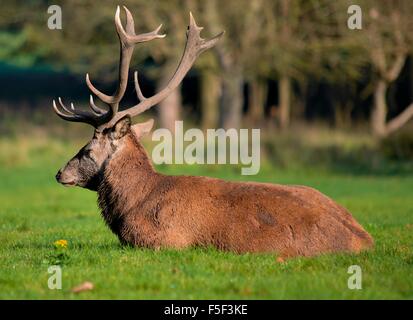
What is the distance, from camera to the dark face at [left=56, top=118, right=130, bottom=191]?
10461mm

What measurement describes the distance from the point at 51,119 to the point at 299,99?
10.3 metres

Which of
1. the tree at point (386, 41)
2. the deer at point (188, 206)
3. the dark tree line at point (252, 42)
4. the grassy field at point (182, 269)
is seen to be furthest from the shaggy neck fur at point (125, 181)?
the dark tree line at point (252, 42)

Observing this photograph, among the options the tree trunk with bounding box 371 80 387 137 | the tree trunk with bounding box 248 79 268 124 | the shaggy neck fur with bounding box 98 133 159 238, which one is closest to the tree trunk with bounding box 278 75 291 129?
the tree trunk with bounding box 248 79 268 124

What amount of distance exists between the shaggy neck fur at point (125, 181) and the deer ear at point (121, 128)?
0.08 m

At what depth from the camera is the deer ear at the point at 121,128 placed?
1039 cm

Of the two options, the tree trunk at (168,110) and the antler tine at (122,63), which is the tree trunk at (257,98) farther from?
the antler tine at (122,63)

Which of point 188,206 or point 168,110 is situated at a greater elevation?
point 168,110

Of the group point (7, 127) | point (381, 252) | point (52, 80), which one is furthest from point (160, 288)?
point (52, 80)

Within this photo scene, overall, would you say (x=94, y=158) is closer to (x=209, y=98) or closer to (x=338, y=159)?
(x=338, y=159)

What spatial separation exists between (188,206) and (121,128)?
4.18 ft

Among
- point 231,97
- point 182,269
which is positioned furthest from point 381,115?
point 182,269

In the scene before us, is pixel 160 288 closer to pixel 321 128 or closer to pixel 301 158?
pixel 301 158

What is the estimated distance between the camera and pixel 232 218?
31.6 ft

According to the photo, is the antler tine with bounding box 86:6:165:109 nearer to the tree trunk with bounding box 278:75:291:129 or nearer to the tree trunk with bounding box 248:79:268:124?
the tree trunk with bounding box 278:75:291:129
